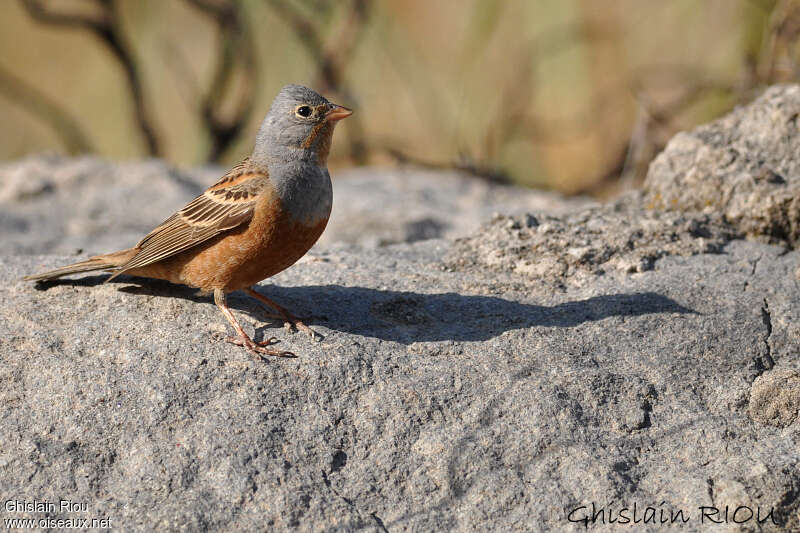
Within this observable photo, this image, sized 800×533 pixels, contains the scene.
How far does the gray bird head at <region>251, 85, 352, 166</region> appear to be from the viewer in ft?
14.6

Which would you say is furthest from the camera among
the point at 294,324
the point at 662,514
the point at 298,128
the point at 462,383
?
the point at 298,128

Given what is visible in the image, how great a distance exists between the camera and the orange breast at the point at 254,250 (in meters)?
4.10

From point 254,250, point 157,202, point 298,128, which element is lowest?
point 254,250

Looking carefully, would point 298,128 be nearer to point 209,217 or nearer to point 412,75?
point 209,217

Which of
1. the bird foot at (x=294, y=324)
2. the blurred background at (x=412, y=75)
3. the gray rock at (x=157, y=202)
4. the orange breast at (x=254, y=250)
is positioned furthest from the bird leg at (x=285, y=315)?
the blurred background at (x=412, y=75)

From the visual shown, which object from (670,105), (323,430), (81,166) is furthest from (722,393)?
(81,166)

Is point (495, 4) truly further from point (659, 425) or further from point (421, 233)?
point (659, 425)

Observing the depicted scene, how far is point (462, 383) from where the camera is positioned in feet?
12.5

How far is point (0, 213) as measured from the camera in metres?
7.75

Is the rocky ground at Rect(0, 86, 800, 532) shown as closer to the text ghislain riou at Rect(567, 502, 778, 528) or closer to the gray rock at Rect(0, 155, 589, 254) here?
the text ghislain riou at Rect(567, 502, 778, 528)

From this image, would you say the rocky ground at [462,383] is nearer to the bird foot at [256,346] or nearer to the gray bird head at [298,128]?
the bird foot at [256,346]

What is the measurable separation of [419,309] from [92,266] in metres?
1.92

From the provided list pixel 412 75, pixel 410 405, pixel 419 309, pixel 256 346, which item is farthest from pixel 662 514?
pixel 412 75

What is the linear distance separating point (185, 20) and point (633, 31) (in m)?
6.28
